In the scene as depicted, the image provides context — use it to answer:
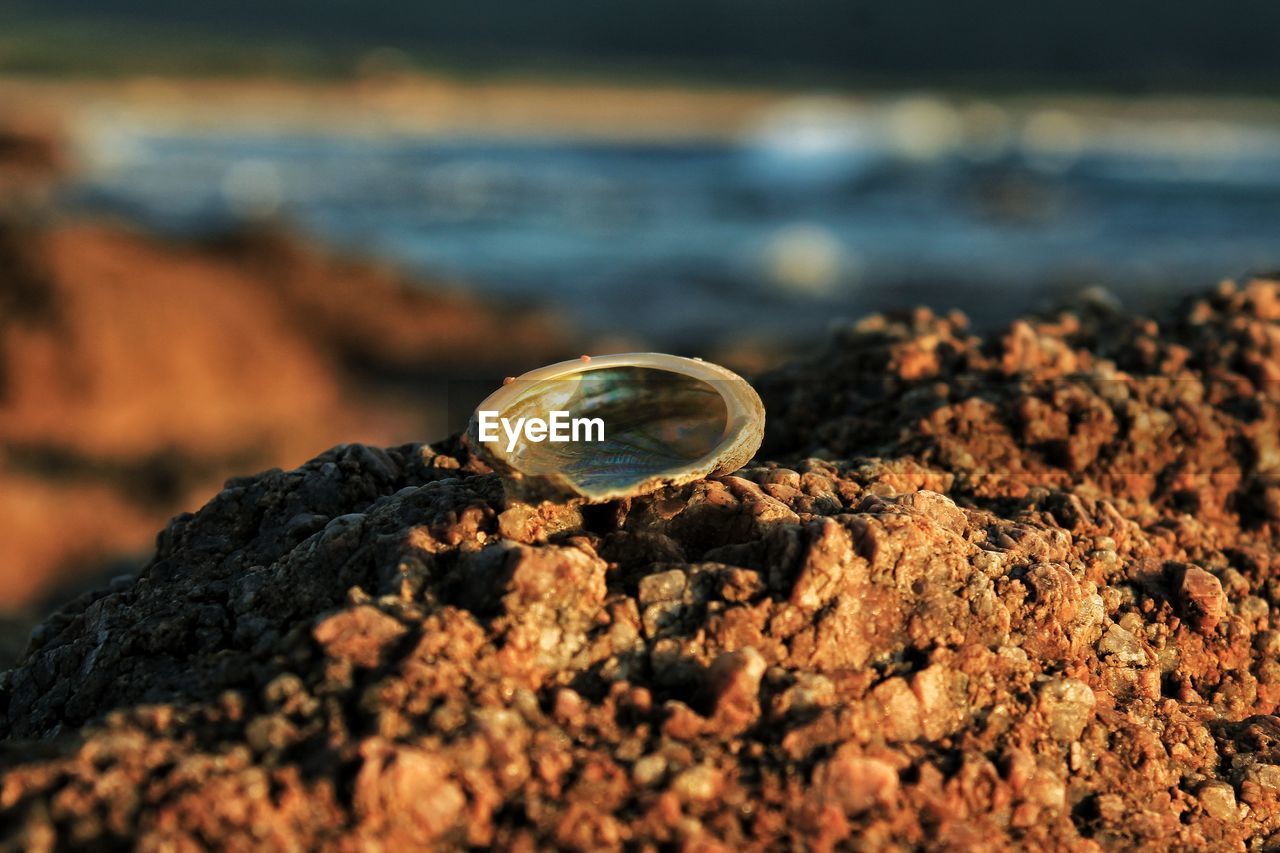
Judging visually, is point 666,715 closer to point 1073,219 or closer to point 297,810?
point 297,810

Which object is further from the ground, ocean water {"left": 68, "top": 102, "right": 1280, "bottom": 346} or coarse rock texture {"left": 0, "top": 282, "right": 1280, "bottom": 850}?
coarse rock texture {"left": 0, "top": 282, "right": 1280, "bottom": 850}

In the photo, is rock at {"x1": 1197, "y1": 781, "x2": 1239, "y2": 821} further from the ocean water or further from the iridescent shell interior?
the ocean water

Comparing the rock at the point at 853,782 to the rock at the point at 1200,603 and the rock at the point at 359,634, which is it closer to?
the rock at the point at 359,634

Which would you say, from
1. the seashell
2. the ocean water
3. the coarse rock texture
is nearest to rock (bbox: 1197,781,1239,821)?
the coarse rock texture

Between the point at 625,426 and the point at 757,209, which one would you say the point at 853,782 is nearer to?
the point at 625,426

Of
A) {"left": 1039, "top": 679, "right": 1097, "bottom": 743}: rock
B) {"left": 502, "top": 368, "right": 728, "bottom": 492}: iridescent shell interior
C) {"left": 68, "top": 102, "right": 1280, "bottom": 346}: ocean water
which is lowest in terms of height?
{"left": 68, "top": 102, "right": 1280, "bottom": 346}: ocean water

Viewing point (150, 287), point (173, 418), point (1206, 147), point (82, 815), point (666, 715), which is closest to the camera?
point (82, 815)

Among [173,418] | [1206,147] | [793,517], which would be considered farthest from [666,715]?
[1206,147]

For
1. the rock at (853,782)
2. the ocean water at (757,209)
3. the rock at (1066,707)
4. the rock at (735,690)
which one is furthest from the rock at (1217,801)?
the ocean water at (757,209)
